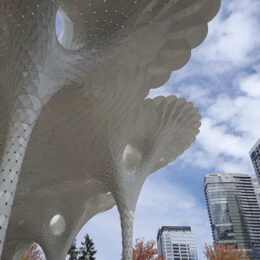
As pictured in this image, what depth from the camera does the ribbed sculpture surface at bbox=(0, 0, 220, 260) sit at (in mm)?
6762

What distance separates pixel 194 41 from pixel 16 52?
17.8ft

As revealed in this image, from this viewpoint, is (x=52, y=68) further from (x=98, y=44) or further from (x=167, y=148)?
(x=167, y=148)

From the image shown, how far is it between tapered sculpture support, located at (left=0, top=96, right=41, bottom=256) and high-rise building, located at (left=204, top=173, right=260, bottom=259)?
6213 cm

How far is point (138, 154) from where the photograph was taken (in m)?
15.0

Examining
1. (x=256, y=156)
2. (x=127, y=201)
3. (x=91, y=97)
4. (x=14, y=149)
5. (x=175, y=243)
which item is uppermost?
(x=256, y=156)

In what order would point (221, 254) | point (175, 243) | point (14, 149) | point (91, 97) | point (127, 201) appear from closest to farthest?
point (14, 149)
point (91, 97)
point (127, 201)
point (221, 254)
point (175, 243)

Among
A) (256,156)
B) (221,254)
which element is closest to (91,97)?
(221,254)

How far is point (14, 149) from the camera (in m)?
6.14

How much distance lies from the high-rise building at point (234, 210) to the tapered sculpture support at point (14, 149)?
62128 mm

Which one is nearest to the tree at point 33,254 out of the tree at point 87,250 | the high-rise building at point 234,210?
the tree at point 87,250

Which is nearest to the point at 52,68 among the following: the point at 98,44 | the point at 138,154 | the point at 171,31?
the point at 98,44

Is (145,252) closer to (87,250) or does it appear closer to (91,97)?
(87,250)

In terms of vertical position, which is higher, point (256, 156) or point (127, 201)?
point (256, 156)

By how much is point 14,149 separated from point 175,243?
317 ft
